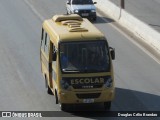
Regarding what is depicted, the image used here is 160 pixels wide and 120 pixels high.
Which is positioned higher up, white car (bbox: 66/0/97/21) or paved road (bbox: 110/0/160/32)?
white car (bbox: 66/0/97/21)

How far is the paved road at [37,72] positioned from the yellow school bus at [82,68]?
80 cm

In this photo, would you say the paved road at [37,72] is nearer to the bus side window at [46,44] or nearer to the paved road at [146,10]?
the bus side window at [46,44]

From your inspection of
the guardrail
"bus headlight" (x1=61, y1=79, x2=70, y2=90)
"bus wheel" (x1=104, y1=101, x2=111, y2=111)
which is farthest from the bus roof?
the guardrail

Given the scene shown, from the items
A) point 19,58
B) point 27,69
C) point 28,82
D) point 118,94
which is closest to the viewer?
point 118,94

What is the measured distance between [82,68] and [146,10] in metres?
23.7

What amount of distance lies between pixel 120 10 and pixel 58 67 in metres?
18.3

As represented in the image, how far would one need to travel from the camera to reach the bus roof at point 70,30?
18.5 meters

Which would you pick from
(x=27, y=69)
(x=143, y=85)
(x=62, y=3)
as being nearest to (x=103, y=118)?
(x=143, y=85)

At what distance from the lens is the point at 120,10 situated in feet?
118

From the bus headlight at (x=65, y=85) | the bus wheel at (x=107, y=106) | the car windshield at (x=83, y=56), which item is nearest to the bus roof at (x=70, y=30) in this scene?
the car windshield at (x=83, y=56)

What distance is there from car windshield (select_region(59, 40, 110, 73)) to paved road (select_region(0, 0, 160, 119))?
1.64 metres

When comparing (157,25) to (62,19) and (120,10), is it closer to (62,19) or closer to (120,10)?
(120,10)

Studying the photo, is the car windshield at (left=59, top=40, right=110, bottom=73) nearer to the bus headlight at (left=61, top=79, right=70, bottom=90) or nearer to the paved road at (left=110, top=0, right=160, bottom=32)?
the bus headlight at (left=61, top=79, right=70, bottom=90)

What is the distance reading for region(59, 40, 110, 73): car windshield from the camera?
60.1ft
